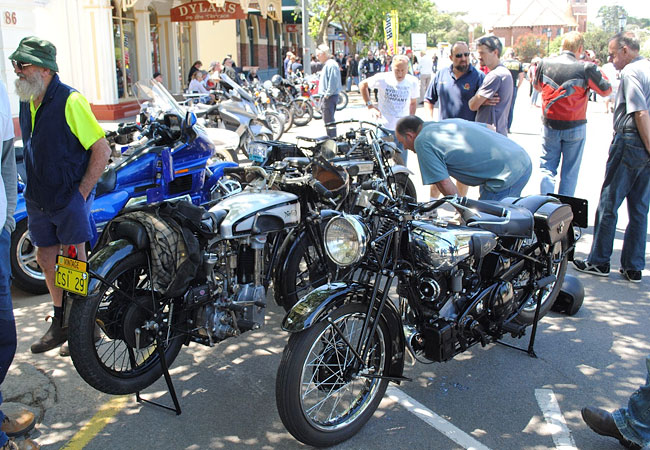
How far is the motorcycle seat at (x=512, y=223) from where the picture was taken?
12.1ft

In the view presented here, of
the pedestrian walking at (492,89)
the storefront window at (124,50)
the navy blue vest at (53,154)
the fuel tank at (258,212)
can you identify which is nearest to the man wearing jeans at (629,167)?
the pedestrian walking at (492,89)

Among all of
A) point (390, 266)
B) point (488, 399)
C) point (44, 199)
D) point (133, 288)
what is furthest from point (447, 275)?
point (44, 199)

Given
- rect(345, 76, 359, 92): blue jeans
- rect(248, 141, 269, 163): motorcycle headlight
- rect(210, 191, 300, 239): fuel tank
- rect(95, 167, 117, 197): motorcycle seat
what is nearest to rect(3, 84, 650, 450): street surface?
rect(210, 191, 300, 239): fuel tank

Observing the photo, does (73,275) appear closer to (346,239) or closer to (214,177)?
(346,239)

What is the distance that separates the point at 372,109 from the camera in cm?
933

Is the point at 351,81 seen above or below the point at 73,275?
above

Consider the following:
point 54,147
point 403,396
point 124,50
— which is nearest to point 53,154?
point 54,147

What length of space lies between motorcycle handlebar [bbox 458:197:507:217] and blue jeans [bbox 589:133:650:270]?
2.31 metres

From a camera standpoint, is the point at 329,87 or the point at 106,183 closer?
the point at 106,183

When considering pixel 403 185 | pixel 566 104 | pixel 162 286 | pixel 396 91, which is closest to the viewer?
pixel 162 286

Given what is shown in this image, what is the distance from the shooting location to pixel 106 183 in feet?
17.6

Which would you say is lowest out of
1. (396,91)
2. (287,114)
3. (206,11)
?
(287,114)

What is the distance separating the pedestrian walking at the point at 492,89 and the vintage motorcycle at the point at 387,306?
319cm

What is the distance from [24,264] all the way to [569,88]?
523cm
